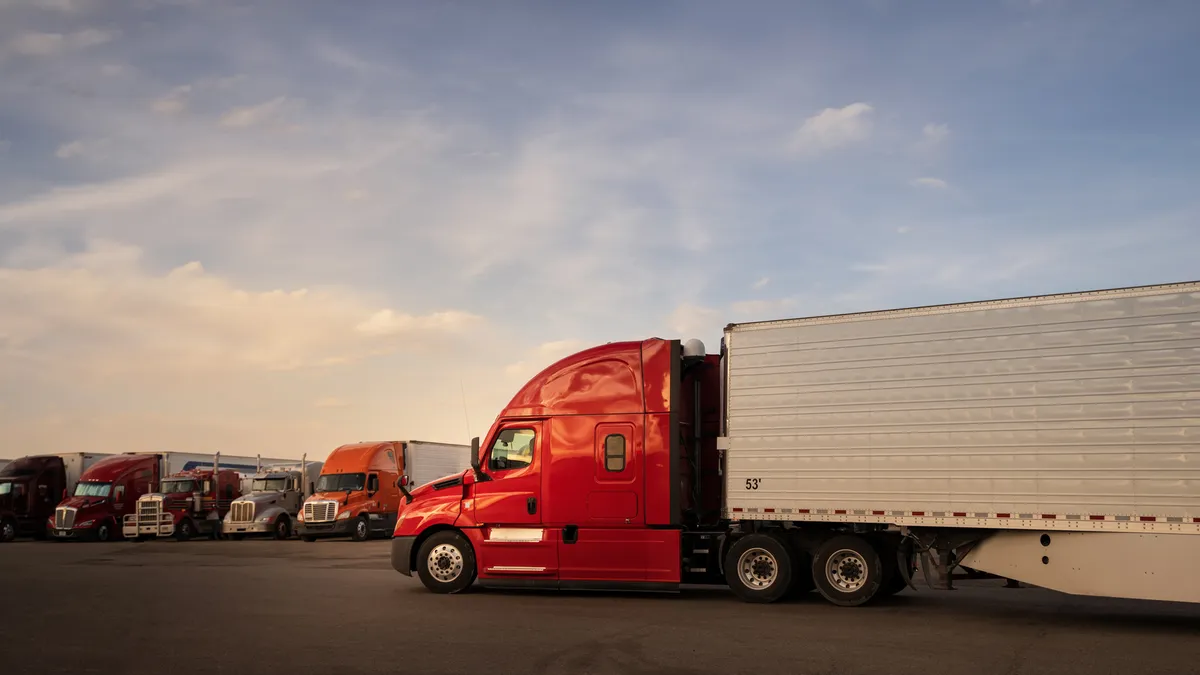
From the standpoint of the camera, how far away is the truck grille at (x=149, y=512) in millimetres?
38062

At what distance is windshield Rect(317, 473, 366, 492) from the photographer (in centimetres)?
3562

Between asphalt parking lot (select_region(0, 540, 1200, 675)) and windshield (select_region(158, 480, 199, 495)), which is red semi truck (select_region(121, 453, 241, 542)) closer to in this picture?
windshield (select_region(158, 480, 199, 495))

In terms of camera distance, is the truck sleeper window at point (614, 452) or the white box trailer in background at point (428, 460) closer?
the truck sleeper window at point (614, 452)

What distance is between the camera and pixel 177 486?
3934 cm

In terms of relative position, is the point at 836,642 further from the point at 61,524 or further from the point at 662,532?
the point at 61,524

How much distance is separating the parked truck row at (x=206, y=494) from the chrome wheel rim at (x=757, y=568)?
2324cm

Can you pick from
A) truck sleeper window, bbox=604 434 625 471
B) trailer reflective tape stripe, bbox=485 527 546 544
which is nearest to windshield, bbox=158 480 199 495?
trailer reflective tape stripe, bbox=485 527 546 544

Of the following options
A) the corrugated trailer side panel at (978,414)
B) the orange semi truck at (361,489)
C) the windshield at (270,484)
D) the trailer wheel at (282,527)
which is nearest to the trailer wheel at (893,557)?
the corrugated trailer side panel at (978,414)

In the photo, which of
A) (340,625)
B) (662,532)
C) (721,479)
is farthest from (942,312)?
(340,625)

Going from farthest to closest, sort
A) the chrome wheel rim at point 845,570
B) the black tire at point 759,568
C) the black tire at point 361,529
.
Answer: the black tire at point 361,529 → the black tire at point 759,568 → the chrome wheel rim at point 845,570

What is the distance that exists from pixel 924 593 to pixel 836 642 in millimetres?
6422

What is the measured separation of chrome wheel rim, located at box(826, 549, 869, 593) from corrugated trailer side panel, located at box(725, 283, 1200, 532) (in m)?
0.56

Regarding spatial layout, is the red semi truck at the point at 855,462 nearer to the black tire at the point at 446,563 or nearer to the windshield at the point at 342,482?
the black tire at the point at 446,563

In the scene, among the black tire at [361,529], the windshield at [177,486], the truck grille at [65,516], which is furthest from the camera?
the windshield at [177,486]
